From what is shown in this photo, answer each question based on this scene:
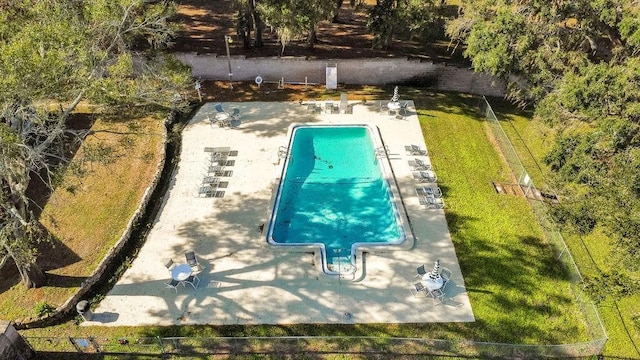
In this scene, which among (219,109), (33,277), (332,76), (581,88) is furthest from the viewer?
(332,76)

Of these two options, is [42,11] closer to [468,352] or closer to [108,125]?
[108,125]

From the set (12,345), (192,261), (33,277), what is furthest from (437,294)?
(33,277)

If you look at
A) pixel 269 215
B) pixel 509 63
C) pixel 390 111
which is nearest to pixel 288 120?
pixel 390 111

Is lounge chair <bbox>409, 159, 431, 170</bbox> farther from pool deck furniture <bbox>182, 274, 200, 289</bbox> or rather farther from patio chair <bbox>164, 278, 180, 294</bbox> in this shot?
patio chair <bbox>164, 278, 180, 294</bbox>

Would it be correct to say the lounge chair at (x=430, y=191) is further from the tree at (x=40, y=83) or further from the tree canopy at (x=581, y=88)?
the tree at (x=40, y=83)

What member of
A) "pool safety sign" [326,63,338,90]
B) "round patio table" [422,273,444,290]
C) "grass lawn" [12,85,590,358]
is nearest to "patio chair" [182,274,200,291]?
"grass lawn" [12,85,590,358]

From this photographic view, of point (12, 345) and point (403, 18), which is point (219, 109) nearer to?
point (403, 18)

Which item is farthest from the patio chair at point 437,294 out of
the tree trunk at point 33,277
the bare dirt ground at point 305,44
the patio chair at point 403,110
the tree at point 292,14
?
the bare dirt ground at point 305,44
